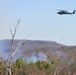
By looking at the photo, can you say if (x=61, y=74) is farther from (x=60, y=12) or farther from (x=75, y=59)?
(x=75, y=59)

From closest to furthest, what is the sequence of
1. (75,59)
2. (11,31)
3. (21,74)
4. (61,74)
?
(11,31) < (61,74) < (21,74) < (75,59)

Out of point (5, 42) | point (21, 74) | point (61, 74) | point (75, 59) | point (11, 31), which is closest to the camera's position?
point (11, 31)

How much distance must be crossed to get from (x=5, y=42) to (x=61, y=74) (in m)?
157

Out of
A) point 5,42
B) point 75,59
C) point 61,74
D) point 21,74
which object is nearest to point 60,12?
point 21,74

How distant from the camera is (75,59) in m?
63.9

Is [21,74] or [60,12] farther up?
[60,12]

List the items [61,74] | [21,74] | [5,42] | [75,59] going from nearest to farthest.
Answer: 1. [61,74]
2. [21,74]
3. [75,59]
4. [5,42]

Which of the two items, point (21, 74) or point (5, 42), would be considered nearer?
point (21, 74)

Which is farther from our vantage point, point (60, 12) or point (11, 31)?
point (60, 12)

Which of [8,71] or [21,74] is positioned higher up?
[8,71]

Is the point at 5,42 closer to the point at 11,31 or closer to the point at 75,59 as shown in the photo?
the point at 75,59

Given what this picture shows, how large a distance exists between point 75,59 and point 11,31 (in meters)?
59.0

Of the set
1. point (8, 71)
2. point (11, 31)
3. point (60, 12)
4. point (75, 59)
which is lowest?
point (75, 59)

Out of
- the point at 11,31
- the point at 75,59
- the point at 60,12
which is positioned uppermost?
the point at 11,31
